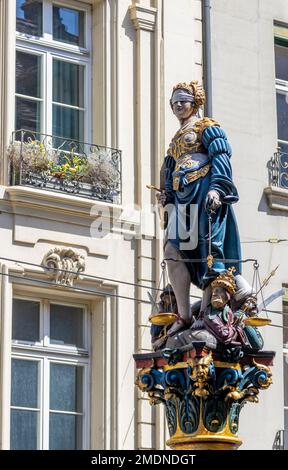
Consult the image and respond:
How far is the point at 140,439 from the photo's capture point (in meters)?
21.3

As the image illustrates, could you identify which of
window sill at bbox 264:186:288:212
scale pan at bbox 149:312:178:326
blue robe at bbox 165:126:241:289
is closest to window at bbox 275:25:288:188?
window sill at bbox 264:186:288:212

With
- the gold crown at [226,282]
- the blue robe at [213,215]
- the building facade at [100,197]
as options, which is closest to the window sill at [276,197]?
the building facade at [100,197]

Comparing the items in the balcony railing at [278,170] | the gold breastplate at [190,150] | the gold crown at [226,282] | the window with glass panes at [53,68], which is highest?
the window with glass panes at [53,68]

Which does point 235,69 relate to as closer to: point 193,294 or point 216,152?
point 193,294

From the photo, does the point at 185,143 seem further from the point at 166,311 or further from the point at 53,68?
the point at 53,68

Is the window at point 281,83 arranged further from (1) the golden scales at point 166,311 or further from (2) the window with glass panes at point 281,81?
(1) the golden scales at point 166,311

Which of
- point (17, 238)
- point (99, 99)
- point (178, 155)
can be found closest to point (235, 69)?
point (99, 99)

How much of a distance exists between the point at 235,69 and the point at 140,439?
5.04 m

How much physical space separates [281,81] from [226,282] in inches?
357

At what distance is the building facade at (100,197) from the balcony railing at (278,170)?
0.03 m

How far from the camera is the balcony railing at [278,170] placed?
23.8 metres

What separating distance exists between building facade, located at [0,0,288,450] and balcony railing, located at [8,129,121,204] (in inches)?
0.7

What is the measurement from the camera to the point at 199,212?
1611cm

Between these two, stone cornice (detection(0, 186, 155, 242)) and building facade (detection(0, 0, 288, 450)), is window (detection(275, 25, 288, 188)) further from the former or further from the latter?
stone cornice (detection(0, 186, 155, 242))
